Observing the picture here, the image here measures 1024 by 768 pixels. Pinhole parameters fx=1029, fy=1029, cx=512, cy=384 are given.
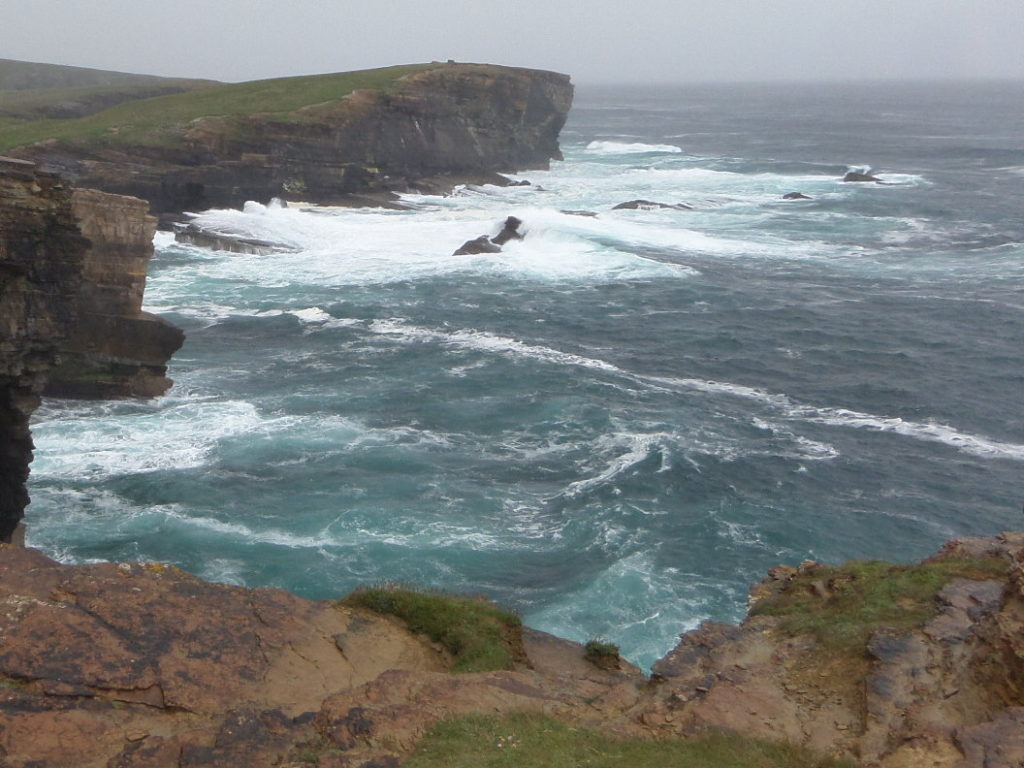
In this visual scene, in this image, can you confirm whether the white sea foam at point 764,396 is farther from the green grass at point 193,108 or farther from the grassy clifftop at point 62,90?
the grassy clifftop at point 62,90

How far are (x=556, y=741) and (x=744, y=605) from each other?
10.2 metres

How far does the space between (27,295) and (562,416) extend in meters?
14.2

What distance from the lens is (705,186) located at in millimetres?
75812

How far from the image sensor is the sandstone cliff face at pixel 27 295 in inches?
710

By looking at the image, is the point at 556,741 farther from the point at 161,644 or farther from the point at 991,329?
the point at 991,329

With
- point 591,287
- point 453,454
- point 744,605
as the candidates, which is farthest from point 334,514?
point 591,287

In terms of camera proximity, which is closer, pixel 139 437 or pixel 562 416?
pixel 139 437

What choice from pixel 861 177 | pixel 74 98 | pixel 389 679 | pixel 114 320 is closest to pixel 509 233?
pixel 114 320

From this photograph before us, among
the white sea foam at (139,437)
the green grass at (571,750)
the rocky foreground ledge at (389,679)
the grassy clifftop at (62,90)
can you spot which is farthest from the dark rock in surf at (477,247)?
the green grass at (571,750)

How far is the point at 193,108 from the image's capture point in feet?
202

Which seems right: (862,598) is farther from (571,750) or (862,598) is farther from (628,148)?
(628,148)

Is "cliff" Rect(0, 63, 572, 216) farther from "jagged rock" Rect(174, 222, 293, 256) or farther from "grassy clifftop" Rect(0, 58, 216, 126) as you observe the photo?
"grassy clifftop" Rect(0, 58, 216, 126)

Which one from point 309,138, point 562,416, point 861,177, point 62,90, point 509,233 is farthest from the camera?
point 62,90

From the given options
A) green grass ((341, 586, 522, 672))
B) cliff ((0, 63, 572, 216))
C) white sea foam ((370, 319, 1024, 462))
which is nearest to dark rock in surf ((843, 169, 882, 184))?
cliff ((0, 63, 572, 216))
